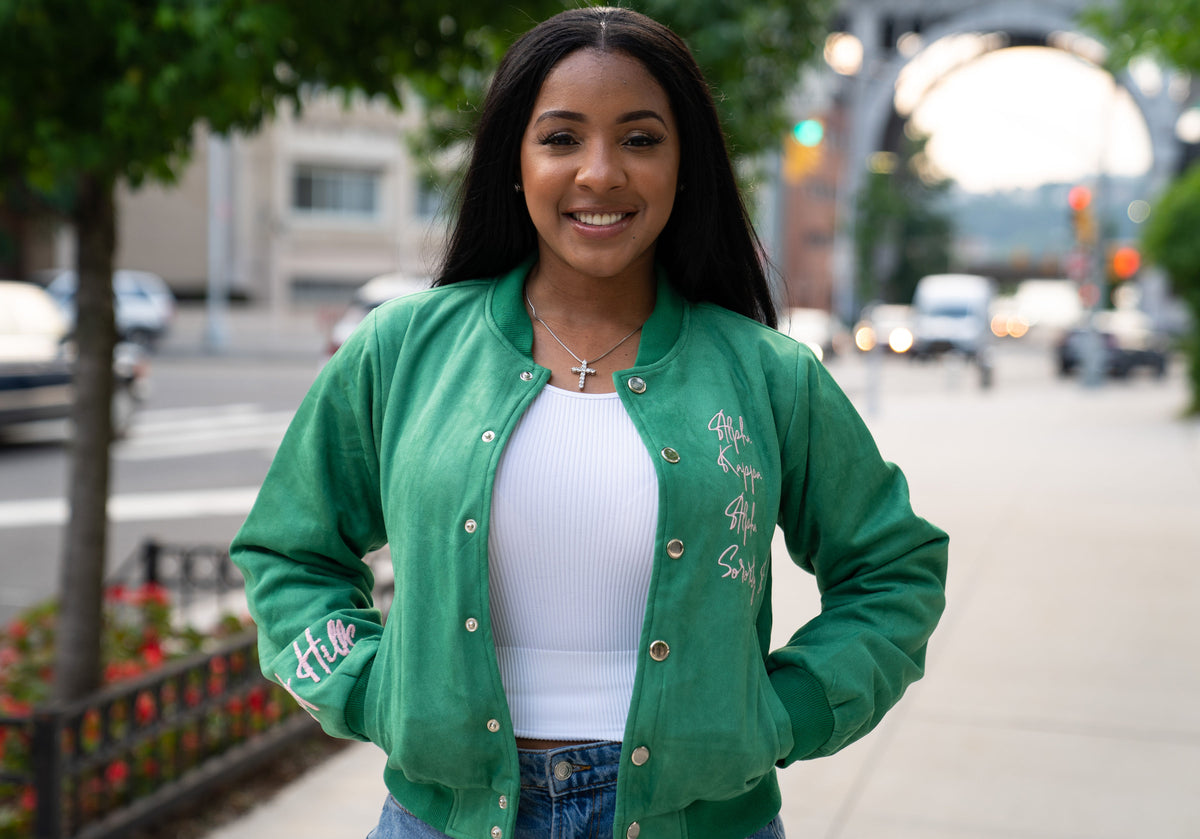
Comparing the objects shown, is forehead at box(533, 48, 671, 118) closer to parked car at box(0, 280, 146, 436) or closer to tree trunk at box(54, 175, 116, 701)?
tree trunk at box(54, 175, 116, 701)

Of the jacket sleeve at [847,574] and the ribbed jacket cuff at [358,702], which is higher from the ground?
the jacket sleeve at [847,574]

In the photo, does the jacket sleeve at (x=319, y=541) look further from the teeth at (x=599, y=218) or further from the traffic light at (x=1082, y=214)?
the traffic light at (x=1082, y=214)

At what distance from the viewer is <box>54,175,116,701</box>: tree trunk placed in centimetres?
451

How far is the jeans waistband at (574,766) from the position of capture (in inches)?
67.9

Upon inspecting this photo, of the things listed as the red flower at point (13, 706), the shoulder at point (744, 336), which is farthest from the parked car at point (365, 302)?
the shoulder at point (744, 336)

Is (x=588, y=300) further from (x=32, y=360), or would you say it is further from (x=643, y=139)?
(x=32, y=360)

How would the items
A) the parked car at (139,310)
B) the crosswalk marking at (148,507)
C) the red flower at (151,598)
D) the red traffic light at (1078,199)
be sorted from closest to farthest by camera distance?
the red flower at (151,598) → the crosswalk marking at (148,507) → the parked car at (139,310) → the red traffic light at (1078,199)

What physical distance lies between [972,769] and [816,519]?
323 cm

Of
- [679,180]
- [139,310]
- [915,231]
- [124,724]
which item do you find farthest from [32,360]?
[915,231]

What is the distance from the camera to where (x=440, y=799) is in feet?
5.92

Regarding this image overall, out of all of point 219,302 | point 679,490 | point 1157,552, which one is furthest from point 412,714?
point 219,302

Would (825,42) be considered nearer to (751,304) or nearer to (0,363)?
(0,363)

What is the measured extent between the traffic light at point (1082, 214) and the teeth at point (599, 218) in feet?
96.8

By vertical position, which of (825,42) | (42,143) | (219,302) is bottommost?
(219,302)
